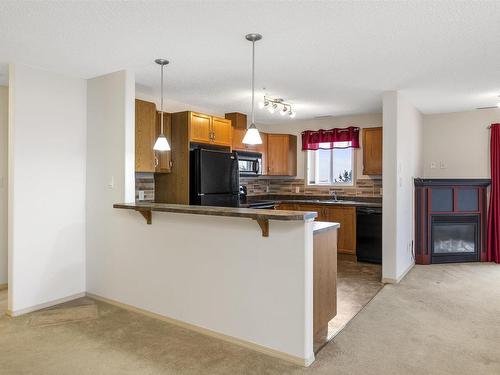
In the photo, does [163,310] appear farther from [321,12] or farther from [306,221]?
[321,12]

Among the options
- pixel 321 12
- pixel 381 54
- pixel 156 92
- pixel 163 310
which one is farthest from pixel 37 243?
pixel 381 54

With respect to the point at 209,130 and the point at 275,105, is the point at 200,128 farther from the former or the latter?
the point at 275,105

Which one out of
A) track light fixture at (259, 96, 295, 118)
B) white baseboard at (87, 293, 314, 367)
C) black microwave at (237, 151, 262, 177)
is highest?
track light fixture at (259, 96, 295, 118)

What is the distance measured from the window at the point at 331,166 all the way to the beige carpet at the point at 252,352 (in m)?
3.18

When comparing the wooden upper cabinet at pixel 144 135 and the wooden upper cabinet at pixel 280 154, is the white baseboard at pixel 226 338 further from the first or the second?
the wooden upper cabinet at pixel 280 154

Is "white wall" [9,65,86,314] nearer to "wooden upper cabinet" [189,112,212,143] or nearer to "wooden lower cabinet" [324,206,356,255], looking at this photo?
"wooden upper cabinet" [189,112,212,143]

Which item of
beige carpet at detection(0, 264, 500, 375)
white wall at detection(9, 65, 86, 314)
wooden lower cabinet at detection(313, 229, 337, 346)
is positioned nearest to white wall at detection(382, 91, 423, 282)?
beige carpet at detection(0, 264, 500, 375)

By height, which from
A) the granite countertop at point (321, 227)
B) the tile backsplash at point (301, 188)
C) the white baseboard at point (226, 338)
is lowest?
the white baseboard at point (226, 338)

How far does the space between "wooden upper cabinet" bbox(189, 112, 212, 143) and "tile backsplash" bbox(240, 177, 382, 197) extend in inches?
74.3

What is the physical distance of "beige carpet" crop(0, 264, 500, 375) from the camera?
8.13ft

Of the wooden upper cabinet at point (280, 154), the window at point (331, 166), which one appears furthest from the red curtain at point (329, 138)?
the wooden upper cabinet at point (280, 154)

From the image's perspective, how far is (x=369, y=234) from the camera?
219 inches

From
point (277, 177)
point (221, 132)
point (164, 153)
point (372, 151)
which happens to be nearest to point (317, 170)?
point (277, 177)

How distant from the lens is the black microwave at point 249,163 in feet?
19.0
